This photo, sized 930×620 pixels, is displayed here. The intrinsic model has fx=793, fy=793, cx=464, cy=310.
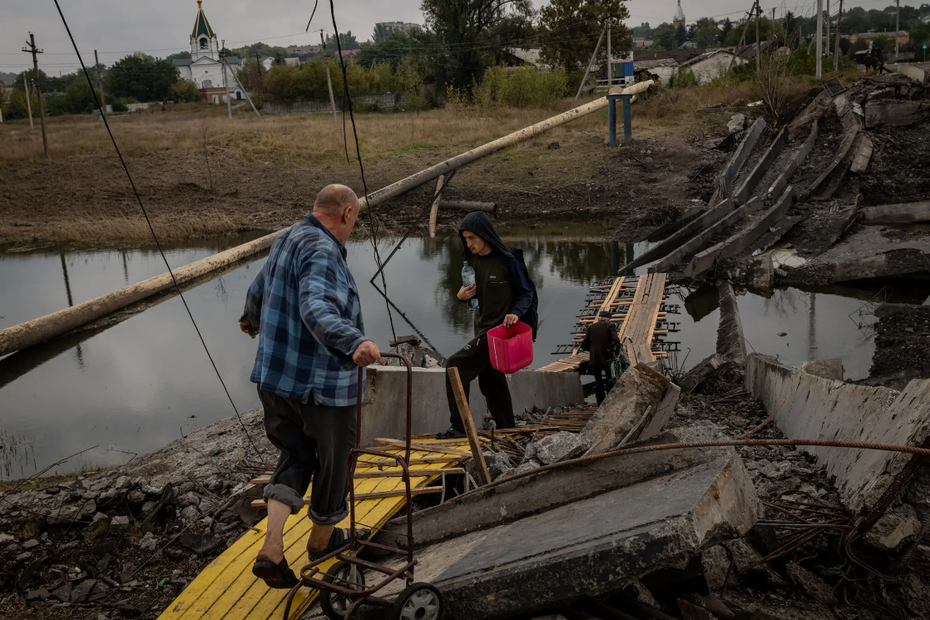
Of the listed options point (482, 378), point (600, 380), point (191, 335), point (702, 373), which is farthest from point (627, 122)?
point (482, 378)

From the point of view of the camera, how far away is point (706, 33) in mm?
118125

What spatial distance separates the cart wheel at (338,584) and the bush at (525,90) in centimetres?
3692

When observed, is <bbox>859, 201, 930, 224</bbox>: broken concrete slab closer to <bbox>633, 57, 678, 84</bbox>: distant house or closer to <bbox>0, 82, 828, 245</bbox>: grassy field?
<bbox>0, 82, 828, 245</bbox>: grassy field

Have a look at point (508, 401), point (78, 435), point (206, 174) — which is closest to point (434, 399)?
point (508, 401)

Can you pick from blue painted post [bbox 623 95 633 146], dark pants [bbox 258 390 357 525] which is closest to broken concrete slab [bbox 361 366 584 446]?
dark pants [bbox 258 390 357 525]

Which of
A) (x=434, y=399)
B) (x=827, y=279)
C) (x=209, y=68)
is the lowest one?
(x=827, y=279)

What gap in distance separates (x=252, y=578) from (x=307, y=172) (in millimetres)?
25962

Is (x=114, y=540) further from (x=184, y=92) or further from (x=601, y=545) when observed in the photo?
(x=184, y=92)

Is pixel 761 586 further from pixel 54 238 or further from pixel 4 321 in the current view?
pixel 54 238

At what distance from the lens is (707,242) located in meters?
18.9

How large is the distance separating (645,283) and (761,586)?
43.7 feet

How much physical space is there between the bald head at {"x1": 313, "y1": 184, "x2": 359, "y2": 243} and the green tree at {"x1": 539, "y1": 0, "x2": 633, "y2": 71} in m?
49.7

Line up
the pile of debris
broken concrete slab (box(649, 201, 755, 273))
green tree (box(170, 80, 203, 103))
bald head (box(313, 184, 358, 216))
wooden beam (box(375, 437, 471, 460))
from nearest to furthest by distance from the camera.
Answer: bald head (box(313, 184, 358, 216)) < the pile of debris < wooden beam (box(375, 437, 471, 460)) < broken concrete slab (box(649, 201, 755, 273)) < green tree (box(170, 80, 203, 103))

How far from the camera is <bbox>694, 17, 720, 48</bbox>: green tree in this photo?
11006 cm
